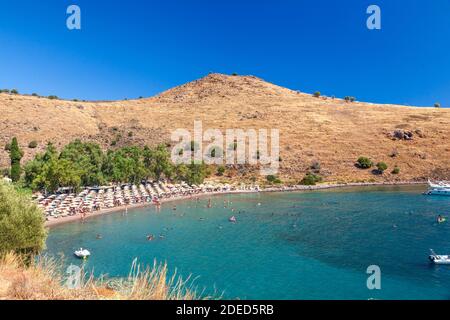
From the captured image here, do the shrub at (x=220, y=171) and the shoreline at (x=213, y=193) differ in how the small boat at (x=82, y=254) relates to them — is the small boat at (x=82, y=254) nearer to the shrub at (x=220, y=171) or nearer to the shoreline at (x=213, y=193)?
the shoreline at (x=213, y=193)

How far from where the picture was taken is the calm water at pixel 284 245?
30.7 m

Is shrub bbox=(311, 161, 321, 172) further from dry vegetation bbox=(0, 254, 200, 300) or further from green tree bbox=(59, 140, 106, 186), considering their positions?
dry vegetation bbox=(0, 254, 200, 300)

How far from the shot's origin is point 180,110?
16912 cm

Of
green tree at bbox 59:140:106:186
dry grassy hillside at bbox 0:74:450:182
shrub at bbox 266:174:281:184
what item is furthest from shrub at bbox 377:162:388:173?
green tree at bbox 59:140:106:186

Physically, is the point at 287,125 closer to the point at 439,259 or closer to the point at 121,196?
the point at 121,196

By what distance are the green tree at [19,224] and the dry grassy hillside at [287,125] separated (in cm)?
8620

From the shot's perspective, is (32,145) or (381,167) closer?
(32,145)

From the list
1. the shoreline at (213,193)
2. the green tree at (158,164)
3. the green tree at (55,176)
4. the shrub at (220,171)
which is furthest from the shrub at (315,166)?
the green tree at (55,176)

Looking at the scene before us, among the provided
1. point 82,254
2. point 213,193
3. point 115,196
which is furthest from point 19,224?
point 213,193

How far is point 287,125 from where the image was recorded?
14712 cm

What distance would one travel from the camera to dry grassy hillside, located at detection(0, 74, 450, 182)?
11762cm

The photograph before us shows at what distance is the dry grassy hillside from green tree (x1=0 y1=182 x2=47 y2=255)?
86.2 meters

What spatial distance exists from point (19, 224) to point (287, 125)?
131 m
